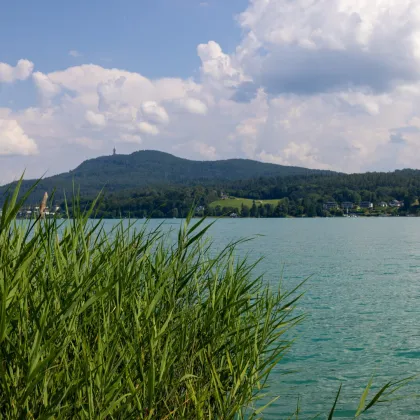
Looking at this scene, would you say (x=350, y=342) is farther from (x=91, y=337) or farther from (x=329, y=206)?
(x=329, y=206)

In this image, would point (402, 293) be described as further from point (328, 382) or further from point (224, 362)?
point (224, 362)

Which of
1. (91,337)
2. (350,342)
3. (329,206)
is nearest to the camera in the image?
(91,337)

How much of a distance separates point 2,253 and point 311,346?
13473 millimetres

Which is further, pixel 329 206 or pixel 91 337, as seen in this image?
pixel 329 206

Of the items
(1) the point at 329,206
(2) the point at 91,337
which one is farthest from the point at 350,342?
(1) the point at 329,206

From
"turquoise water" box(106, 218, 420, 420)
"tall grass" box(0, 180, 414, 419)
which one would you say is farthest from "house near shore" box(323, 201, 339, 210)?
"tall grass" box(0, 180, 414, 419)

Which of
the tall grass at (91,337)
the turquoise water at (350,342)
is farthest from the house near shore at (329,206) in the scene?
the tall grass at (91,337)

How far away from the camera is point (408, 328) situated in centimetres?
1870

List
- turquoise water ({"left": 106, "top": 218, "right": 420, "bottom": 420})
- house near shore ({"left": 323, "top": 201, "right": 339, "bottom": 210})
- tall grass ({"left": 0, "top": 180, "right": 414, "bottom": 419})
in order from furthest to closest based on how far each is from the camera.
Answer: house near shore ({"left": 323, "top": 201, "right": 339, "bottom": 210})
turquoise water ({"left": 106, "top": 218, "right": 420, "bottom": 420})
tall grass ({"left": 0, "top": 180, "right": 414, "bottom": 419})

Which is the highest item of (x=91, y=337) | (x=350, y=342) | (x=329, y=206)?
(x=329, y=206)

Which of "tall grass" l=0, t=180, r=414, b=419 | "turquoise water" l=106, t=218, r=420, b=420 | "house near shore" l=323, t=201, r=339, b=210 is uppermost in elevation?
"house near shore" l=323, t=201, r=339, b=210

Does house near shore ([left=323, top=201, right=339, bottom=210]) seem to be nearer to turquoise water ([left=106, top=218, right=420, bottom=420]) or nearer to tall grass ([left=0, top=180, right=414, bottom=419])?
turquoise water ([left=106, top=218, right=420, bottom=420])

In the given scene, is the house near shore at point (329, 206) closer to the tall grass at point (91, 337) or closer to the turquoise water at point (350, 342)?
the turquoise water at point (350, 342)

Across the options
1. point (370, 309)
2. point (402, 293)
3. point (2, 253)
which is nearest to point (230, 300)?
point (2, 253)
